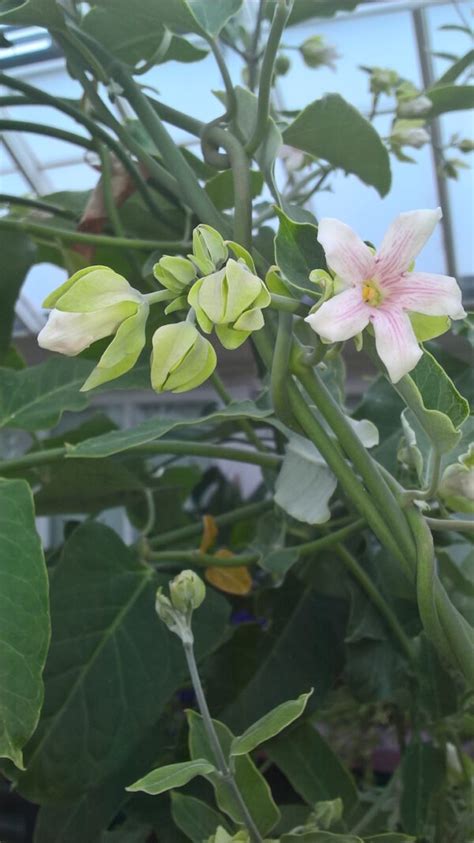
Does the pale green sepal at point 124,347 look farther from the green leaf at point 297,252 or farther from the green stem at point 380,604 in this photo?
the green stem at point 380,604

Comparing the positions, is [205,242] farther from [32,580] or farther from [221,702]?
[221,702]

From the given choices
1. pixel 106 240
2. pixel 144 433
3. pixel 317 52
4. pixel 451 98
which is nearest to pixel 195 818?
pixel 144 433

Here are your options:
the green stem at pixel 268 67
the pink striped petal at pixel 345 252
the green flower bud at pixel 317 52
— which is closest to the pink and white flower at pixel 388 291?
the pink striped petal at pixel 345 252

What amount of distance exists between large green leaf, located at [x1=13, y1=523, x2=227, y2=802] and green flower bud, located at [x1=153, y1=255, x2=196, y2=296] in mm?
198

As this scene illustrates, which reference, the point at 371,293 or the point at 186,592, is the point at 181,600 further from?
the point at 371,293

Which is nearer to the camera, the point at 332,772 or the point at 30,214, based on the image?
the point at 332,772

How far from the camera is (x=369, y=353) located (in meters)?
0.23

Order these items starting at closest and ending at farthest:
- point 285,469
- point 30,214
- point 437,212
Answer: point 437,212, point 285,469, point 30,214

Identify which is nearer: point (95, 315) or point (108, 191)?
point (95, 315)

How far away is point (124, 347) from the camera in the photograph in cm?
21

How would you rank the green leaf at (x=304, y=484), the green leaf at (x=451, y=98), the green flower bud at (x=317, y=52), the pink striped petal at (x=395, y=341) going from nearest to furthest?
the pink striped petal at (x=395, y=341) → the green leaf at (x=304, y=484) → the green leaf at (x=451, y=98) → the green flower bud at (x=317, y=52)

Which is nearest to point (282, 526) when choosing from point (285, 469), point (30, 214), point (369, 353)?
point (285, 469)

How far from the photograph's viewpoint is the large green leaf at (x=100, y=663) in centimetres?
33

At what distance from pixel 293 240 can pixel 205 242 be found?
0.11 ft
